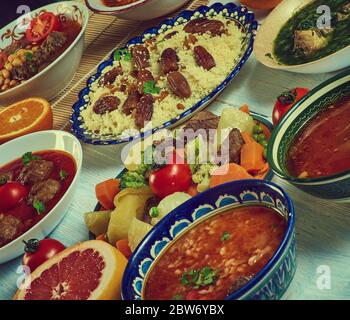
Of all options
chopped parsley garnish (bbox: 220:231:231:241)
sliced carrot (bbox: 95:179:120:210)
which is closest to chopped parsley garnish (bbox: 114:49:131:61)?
sliced carrot (bbox: 95:179:120:210)

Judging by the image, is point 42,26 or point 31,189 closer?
point 31,189

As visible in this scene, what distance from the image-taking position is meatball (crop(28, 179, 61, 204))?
6.15 feet

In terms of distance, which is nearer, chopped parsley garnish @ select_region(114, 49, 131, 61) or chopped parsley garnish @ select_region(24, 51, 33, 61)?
chopped parsley garnish @ select_region(114, 49, 131, 61)

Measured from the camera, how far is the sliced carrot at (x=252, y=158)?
157cm

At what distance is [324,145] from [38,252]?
807 millimetres

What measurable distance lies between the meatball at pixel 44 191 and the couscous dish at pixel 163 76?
0.25 meters

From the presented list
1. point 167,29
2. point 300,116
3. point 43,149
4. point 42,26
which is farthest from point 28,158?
point 300,116

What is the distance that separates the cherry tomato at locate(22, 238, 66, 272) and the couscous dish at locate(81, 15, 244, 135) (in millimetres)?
496

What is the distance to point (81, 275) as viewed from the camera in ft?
4.81

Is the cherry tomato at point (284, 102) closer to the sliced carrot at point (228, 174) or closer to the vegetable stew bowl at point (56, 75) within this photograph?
the sliced carrot at point (228, 174)

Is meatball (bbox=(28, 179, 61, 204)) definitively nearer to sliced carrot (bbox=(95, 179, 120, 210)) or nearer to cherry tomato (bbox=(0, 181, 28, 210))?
cherry tomato (bbox=(0, 181, 28, 210))

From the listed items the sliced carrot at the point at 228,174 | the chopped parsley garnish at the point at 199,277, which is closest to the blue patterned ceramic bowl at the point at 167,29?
the sliced carrot at the point at 228,174

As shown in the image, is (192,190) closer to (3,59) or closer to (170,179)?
(170,179)

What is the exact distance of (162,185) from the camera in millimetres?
1603
